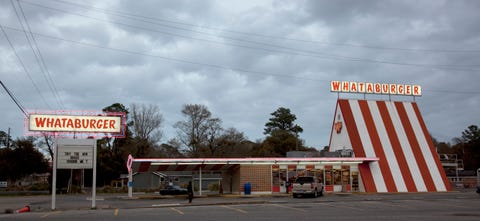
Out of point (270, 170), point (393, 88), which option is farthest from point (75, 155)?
Result: point (393, 88)

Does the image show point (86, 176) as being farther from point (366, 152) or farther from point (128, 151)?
point (366, 152)

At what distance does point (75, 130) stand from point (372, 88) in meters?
33.4

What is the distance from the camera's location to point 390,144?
4725 cm

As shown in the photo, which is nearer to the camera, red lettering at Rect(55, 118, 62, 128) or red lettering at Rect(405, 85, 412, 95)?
red lettering at Rect(55, 118, 62, 128)

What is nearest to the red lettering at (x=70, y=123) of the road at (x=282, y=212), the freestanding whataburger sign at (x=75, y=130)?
the freestanding whataburger sign at (x=75, y=130)

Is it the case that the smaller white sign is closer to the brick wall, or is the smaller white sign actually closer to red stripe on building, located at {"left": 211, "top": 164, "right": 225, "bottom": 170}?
red stripe on building, located at {"left": 211, "top": 164, "right": 225, "bottom": 170}

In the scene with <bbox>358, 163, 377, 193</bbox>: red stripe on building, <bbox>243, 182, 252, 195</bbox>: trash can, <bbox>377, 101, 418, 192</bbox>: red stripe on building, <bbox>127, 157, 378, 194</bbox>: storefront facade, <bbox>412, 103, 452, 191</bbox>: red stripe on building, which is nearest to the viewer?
<bbox>243, 182, 252, 195</bbox>: trash can

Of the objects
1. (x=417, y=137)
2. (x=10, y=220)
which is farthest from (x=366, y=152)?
(x=10, y=220)

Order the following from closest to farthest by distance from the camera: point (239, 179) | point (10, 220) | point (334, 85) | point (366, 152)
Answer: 1. point (10, 220)
2. point (239, 179)
3. point (366, 152)
4. point (334, 85)

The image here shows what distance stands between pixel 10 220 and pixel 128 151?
2275 inches

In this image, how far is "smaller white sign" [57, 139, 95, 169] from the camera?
89.5 feet

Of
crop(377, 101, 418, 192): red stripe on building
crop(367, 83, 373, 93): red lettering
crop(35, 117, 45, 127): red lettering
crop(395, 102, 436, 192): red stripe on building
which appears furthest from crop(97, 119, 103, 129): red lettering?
crop(395, 102, 436, 192): red stripe on building

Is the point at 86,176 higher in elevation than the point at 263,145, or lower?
lower

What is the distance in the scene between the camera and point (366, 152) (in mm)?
46031
